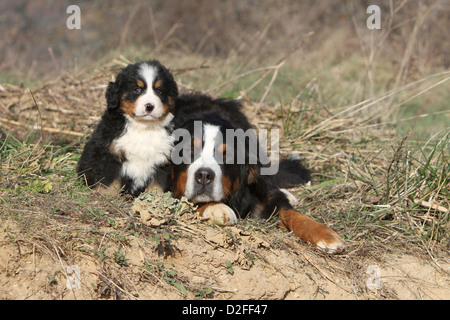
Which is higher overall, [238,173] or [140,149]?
[140,149]

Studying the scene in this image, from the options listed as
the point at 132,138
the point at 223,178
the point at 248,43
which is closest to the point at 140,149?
the point at 132,138

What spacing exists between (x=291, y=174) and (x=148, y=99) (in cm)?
191

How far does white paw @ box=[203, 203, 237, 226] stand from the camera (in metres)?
3.84

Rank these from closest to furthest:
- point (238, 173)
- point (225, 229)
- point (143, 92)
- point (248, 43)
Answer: point (225, 229), point (143, 92), point (238, 173), point (248, 43)

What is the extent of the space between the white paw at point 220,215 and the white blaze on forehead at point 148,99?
837 mm

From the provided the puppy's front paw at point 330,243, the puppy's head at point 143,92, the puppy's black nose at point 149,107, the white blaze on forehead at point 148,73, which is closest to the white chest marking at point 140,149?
the puppy's head at point 143,92

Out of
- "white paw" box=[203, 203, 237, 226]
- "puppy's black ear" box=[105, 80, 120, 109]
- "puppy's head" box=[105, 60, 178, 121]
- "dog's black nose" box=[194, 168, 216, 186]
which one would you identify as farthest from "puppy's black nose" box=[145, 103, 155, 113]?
"white paw" box=[203, 203, 237, 226]

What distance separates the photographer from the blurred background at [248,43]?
26.1 ft

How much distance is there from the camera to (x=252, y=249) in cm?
365

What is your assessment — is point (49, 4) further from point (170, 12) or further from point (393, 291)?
point (393, 291)

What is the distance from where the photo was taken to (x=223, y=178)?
4027 mm

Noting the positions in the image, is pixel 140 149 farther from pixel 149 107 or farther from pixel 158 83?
pixel 158 83

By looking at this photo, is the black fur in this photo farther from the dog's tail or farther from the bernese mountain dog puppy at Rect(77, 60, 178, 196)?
the dog's tail
